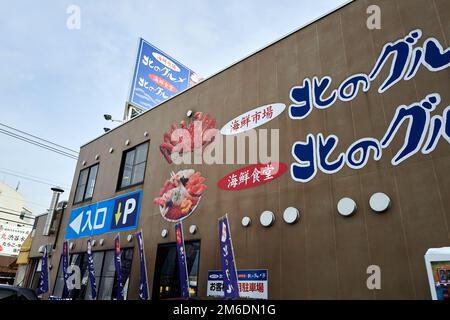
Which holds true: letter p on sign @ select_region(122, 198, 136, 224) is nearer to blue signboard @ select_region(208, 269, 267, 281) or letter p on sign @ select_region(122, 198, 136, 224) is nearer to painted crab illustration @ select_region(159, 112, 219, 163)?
painted crab illustration @ select_region(159, 112, 219, 163)

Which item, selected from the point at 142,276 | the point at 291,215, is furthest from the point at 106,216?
the point at 291,215

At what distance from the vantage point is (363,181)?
22.1 ft

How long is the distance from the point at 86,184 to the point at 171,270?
829cm

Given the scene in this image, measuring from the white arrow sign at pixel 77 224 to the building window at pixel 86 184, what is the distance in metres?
0.89

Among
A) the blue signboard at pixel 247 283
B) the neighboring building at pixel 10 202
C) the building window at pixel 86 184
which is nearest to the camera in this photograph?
the blue signboard at pixel 247 283

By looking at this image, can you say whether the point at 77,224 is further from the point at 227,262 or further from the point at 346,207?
the point at 346,207

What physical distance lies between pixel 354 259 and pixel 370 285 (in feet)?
1.79

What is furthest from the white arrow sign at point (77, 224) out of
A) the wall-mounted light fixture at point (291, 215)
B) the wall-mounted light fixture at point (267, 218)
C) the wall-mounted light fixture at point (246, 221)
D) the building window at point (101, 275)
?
the wall-mounted light fixture at point (291, 215)

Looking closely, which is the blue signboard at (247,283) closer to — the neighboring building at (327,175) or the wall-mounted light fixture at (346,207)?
the neighboring building at (327,175)

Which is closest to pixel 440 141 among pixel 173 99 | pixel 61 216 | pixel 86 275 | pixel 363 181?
pixel 363 181

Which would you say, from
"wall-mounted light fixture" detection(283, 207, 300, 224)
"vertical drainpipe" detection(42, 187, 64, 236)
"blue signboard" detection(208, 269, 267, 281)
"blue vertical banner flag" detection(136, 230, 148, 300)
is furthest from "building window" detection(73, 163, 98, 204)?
"wall-mounted light fixture" detection(283, 207, 300, 224)

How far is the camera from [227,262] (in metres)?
7.89

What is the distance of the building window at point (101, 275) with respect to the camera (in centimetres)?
1141
